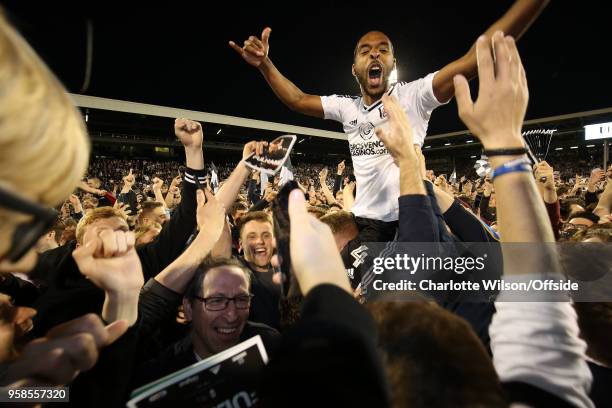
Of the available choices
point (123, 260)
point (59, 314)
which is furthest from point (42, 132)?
point (59, 314)

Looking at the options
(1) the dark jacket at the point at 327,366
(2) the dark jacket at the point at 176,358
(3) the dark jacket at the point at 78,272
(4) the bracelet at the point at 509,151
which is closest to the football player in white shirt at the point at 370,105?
(3) the dark jacket at the point at 78,272

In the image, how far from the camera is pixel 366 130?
2887 millimetres

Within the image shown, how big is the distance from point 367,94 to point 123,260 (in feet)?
7.50

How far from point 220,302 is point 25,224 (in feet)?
4.84

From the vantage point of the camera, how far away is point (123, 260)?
1.17 m

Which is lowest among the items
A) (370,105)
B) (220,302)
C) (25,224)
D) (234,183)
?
(25,224)

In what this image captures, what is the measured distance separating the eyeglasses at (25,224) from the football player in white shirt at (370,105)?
229 cm

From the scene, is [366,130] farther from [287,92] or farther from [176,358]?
[176,358]

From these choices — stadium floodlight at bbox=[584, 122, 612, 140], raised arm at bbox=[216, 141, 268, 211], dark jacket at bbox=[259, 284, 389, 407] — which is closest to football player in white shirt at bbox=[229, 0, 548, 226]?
raised arm at bbox=[216, 141, 268, 211]

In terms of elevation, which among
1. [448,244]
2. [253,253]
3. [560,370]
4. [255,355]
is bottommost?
[560,370]

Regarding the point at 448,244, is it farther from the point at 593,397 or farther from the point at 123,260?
the point at 123,260

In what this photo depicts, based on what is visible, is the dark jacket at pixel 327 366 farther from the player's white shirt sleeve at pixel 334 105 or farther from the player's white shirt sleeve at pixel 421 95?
the player's white shirt sleeve at pixel 334 105

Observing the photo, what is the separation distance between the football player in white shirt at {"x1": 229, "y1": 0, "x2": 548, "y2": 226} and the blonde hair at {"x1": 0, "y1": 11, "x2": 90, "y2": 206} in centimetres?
223

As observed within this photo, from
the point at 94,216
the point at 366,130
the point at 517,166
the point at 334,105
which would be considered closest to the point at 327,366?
the point at 517,166
